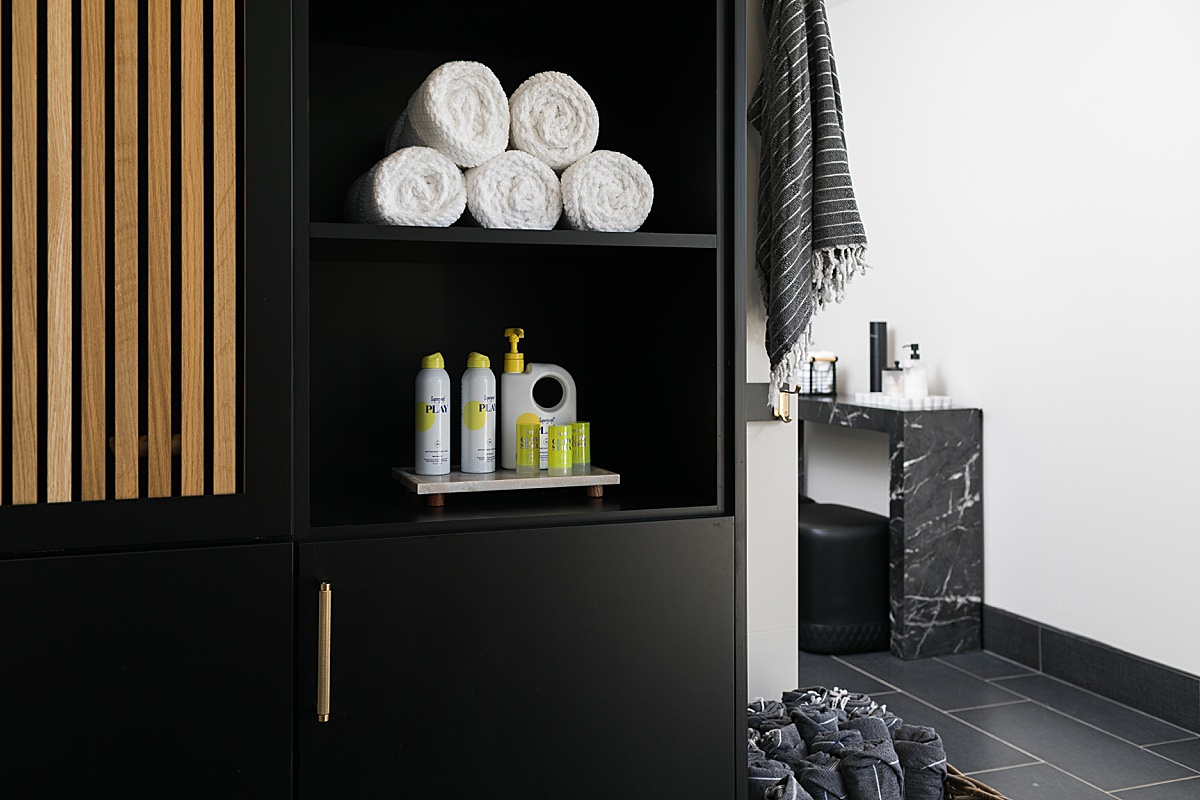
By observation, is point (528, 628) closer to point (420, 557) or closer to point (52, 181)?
point (420, 557)

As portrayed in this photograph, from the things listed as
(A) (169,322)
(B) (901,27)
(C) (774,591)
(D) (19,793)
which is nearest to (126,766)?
(D) (19,793)

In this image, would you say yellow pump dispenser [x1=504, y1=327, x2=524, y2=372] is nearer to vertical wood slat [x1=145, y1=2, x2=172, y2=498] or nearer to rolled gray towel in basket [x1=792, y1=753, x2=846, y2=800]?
vertical wood slat [x1=145, y1=2, x2=172, y2=498]

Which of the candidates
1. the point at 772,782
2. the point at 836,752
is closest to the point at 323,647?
the point at 772,782

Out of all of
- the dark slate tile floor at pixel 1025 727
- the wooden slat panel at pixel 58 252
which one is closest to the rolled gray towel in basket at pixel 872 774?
the dark slate tile floor at pixel 1025 727

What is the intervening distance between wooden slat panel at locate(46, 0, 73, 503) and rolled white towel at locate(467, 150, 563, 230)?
525 mm

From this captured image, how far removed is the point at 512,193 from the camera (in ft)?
5.00

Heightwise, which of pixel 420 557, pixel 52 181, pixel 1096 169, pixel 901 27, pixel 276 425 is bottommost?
pixel 420 557

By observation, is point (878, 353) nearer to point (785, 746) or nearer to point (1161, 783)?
point (1161, 783)

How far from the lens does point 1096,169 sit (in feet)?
10.0

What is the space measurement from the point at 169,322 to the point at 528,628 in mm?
629

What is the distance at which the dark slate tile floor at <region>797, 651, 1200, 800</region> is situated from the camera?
2.45 meters

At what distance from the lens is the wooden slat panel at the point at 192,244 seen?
1.31m

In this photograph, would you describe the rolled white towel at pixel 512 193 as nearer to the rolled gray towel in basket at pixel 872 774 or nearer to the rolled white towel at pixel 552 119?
the rolled white towel at pixel 552 119

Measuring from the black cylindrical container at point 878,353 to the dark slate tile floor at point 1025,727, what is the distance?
1.00 m
